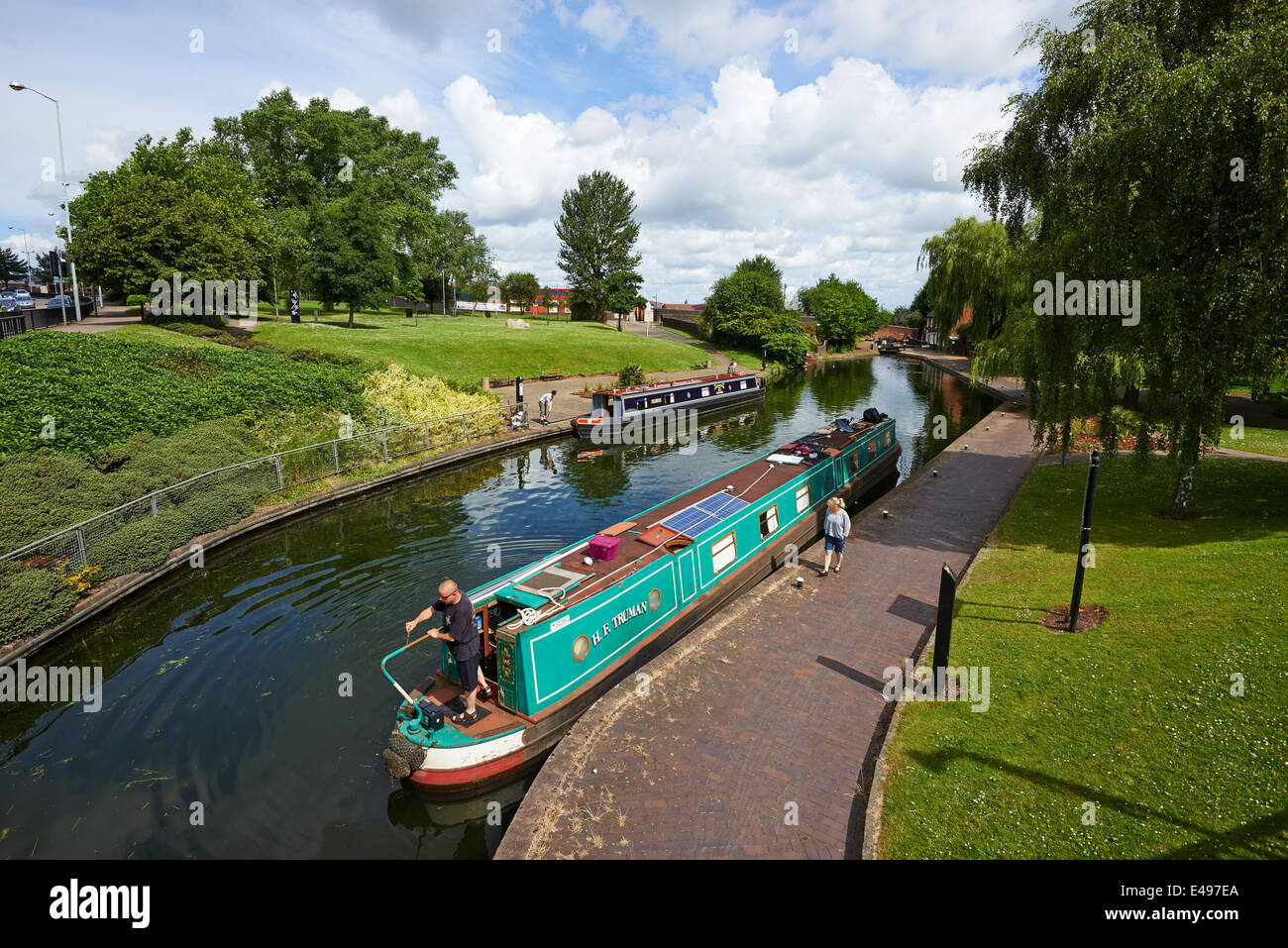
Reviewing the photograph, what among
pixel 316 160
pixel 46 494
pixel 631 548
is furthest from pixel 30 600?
pixel 316 160

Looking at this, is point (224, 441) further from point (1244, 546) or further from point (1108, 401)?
point (1244, 546)

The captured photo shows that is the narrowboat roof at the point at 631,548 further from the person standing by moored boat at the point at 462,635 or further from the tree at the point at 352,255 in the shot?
the tree at the point at 352,255

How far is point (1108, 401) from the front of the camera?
1256 cm

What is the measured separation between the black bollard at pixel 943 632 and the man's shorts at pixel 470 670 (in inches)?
251

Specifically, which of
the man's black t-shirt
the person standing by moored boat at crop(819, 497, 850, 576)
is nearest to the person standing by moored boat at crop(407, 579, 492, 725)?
the man's black t-shirt

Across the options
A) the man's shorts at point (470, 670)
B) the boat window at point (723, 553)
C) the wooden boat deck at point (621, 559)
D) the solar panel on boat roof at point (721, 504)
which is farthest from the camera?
the solar panel on boat roof at point (721, 504)

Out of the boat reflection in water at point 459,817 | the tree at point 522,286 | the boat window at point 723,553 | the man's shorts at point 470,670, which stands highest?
the tree at point 522,286

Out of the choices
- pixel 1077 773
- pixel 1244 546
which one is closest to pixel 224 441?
pixel 1077 773

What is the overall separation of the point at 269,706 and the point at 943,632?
33.4 feet

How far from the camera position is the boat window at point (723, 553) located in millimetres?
12055

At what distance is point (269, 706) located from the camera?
31.2 feet

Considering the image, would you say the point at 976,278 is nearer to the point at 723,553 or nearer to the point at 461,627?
the point at 723,553

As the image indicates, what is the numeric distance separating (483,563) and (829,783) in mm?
9592

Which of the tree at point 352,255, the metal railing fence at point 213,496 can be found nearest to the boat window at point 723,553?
the metal railing fence at point 213,496
